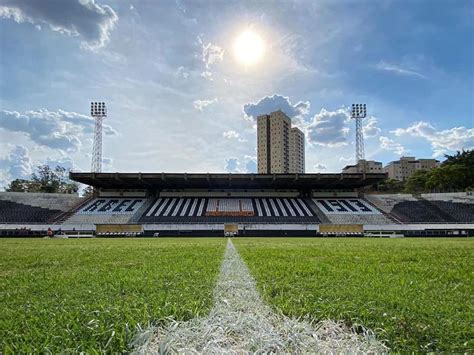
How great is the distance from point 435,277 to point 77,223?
30.9m

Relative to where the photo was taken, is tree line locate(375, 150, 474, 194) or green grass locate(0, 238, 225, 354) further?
tree line locate(375, 150, 474, 194)

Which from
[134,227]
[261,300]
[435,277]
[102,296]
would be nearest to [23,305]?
[102,296]

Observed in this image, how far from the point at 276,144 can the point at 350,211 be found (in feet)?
206

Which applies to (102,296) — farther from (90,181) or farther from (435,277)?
(90,181)

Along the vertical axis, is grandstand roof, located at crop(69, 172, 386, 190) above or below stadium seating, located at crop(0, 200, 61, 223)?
above

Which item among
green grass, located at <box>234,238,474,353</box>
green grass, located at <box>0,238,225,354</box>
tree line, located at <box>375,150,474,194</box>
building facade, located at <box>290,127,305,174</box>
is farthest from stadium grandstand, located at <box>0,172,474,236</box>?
building facade, located at <box>290,127,305,174</box>

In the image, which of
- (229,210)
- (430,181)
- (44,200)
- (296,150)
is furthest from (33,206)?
(296,150)

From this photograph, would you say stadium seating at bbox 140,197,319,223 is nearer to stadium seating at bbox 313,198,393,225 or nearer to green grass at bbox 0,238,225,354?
stadium seating at bbox 313,198,393,225

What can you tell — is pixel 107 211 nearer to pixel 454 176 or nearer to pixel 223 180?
pixel 223 180

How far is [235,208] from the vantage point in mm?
33688

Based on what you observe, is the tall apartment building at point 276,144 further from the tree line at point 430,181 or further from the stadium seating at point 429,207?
the stadium seating at point 429,207

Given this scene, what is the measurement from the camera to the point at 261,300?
262cm

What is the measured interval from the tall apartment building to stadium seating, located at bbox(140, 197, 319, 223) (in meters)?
57.5

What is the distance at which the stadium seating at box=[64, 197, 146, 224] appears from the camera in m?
30.8
